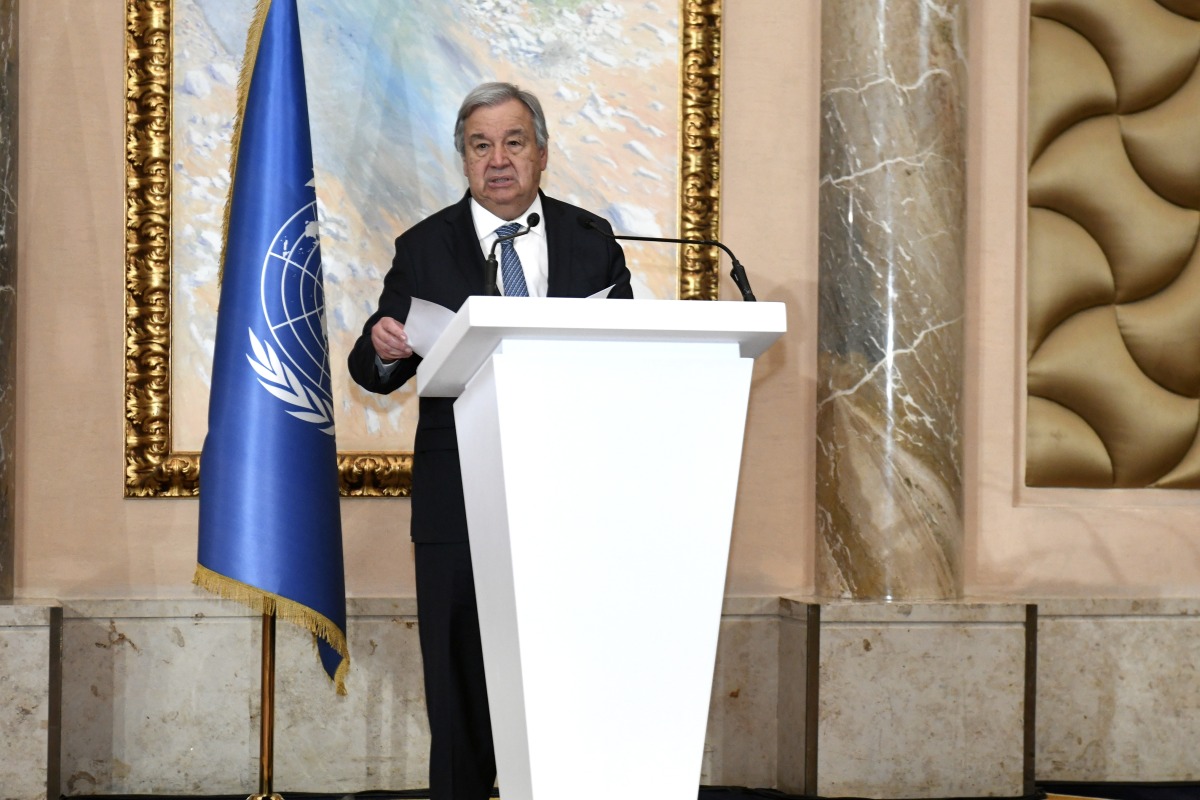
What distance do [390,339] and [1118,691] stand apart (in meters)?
2.64

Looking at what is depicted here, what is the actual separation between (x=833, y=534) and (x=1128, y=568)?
1.00 m

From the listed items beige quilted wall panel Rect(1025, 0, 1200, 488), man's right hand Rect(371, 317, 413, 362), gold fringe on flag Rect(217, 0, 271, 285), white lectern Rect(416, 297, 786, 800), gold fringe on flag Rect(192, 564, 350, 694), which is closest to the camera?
white lectern Rect(416, 297, 786, 800)

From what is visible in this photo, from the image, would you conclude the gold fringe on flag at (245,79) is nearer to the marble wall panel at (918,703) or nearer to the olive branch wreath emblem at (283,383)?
the olive branch wreath emblem at (283,383)

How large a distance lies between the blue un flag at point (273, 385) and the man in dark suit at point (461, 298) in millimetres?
449

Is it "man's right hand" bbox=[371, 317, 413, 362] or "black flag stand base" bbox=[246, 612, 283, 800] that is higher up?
"man's right hand" bbox=[371, 317, 413, 362]

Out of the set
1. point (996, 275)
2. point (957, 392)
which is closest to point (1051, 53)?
point (996, 275)

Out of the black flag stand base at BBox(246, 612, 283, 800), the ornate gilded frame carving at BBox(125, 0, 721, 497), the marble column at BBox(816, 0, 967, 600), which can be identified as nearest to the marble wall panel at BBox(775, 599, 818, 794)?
the marble column at BBox(816, 0, 967, 600)

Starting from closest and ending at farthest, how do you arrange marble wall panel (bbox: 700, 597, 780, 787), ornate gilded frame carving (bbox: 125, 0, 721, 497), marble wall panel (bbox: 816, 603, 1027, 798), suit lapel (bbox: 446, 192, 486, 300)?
1. suit lapel (bbox: 446, 192, 486, 300)
2. marble wall panel (bbox: 816, 603, 1027, 798)
3. ornate gilded frame carving (bbox: 125, 0, 721, 497)
4. marble wall panel (bbox: 700, 597, 780, 787)

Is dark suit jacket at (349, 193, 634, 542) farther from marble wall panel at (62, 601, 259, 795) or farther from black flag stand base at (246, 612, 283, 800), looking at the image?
marble wall panel at (62, 601, 259, 795)

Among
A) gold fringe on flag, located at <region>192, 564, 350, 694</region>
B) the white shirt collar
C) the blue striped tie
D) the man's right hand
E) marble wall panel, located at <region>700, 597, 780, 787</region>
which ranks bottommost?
marble wall panel, located at <region>700, 597, 780, 787</region>

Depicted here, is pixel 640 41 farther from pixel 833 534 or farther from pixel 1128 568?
pixel 1128 568

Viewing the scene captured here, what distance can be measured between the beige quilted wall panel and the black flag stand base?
2.36 meters

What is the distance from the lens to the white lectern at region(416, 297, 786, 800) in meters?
1.80

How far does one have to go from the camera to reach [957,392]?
3887 mm
